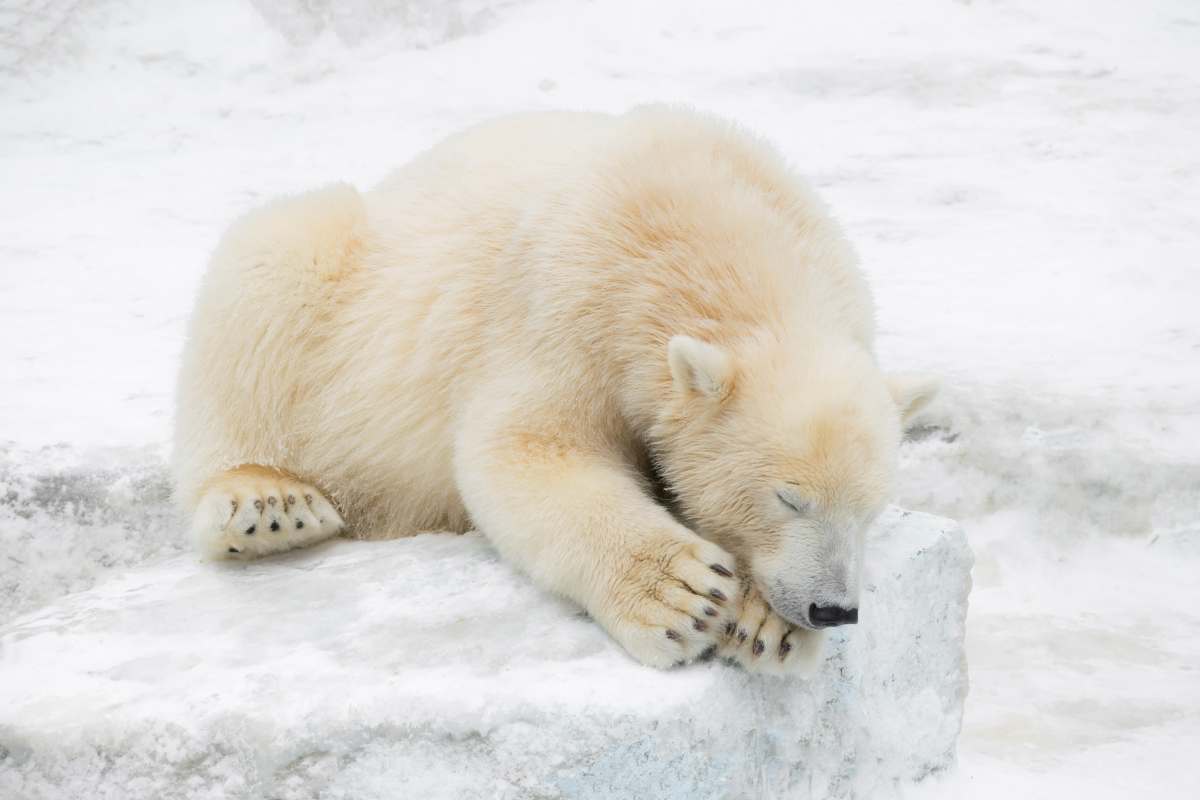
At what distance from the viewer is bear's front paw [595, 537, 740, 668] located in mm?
3076

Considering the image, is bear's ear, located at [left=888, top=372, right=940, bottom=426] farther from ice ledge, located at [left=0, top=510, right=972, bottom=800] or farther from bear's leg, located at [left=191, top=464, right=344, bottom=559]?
bear's leg, located at [left=191, top=464, right=344, bottom=559]

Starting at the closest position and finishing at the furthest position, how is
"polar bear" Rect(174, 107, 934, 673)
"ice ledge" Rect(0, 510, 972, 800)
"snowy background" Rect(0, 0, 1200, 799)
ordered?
"ice ledge" Rect(0, 510, 972, 800) < "polar bear" Rect(174, 107, 934, 673) < "snowy background" Rect(0, 0, 1200, 799)

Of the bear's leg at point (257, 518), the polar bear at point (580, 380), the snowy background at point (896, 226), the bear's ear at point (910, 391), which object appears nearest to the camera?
the polar bear at point (580, 380)

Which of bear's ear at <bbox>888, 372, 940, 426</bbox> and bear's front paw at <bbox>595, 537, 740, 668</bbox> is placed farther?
bear's ear at <bbox>888, 372, 940, 426</bbox>

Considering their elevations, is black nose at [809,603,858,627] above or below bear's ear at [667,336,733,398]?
below

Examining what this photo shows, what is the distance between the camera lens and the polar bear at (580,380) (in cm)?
317

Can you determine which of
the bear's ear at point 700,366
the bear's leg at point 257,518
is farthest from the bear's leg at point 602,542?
the bear's leg at point 257,518

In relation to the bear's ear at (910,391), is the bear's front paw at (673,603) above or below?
below

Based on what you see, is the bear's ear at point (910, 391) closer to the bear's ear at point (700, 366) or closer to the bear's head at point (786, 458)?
the bear's head at point (786, 458)

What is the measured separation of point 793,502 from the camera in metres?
3.12

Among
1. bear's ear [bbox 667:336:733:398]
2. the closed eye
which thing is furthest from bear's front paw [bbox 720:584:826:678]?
bear's ear [bbox 667:336:733:398]

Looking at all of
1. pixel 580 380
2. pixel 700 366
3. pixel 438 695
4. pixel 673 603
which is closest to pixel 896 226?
pixel 580 380

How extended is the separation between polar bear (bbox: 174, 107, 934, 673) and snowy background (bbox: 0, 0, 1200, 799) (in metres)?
1.05

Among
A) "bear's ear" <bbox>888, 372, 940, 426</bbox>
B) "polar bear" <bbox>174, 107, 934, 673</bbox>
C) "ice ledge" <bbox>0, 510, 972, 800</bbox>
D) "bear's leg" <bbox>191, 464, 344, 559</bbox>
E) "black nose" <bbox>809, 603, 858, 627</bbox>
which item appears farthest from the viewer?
"bear's leg" <bbox>191, 464, 344, 559</bbox>
